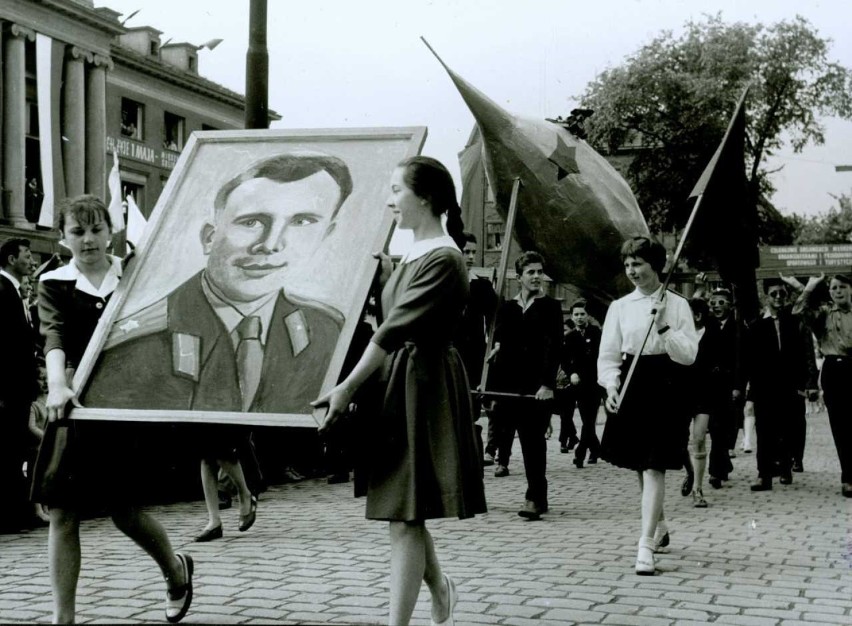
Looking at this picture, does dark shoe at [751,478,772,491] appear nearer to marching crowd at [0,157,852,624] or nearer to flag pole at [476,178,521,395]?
marching crowd at [0,157,852,624]

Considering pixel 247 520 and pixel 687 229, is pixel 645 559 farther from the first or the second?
pixel 247 520

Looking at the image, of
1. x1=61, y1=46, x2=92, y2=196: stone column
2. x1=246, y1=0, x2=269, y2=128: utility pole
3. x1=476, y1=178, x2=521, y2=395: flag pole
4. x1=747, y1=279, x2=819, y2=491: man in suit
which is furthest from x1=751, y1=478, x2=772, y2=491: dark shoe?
x1=61, y1=46, x2=92, y2=196: stone column

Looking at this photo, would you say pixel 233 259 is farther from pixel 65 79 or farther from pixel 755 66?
pixel 755 66

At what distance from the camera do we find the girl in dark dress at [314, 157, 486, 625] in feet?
12.4

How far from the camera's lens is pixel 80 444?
13.5 ft

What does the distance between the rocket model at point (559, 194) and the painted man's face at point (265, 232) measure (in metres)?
4.60

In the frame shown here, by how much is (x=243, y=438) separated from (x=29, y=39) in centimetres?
2890

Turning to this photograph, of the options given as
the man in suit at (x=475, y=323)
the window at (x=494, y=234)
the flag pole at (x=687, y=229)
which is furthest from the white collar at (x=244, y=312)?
the window at (x=494, y=234)

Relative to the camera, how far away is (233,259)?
444 centimetres

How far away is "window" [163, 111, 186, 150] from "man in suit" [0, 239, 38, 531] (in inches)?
1411

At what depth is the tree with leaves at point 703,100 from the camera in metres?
37.5

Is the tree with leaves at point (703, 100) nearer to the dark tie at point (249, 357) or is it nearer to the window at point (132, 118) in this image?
the window at point (132, 118)

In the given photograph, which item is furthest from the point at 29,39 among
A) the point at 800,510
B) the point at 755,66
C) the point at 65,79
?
the point at 800,510

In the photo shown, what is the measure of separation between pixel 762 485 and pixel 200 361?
717 centimetres
